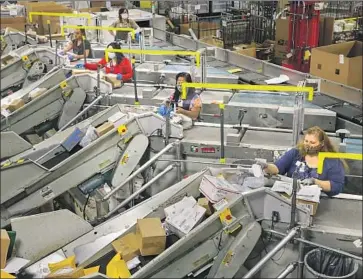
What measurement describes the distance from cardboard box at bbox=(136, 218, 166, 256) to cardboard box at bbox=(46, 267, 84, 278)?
42 cm

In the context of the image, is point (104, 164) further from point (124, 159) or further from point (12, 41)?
point (12, 41)

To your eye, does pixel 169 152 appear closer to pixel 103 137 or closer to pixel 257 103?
pixel 103 137

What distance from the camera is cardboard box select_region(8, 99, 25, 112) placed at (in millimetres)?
3244

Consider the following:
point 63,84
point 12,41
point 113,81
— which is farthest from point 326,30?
point 12,41

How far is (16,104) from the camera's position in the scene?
11.5 ft

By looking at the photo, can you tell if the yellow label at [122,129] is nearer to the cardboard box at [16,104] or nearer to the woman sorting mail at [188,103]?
the woman sorting mail at [188,103]

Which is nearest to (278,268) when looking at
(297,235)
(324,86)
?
(297,235)

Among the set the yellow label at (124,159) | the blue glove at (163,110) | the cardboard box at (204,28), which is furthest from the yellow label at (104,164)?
the cardboard box at (204,28)

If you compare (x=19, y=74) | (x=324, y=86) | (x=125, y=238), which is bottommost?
(x=125, y=238)

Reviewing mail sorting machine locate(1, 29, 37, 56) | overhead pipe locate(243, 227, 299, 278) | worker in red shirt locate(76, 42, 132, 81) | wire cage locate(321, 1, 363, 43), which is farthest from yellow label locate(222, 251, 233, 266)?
wire cage locate(321, 1, 363, 43)

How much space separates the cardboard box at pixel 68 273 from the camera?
2717mm

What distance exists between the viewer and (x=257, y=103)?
468 cm

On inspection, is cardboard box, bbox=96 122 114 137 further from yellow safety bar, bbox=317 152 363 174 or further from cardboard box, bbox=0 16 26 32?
yellow safety bar, bbox=317 152 363 174

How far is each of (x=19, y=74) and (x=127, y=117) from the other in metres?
1.24
